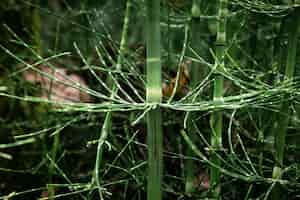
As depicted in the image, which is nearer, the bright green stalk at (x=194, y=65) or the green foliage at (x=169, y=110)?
the green foliage at (x=169, y=110)

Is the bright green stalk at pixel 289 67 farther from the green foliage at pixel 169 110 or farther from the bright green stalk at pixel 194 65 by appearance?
the bright green stalk at pixel 194 65

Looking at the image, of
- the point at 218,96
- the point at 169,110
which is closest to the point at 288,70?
the point at 218,96

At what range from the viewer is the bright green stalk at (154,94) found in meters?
0.68

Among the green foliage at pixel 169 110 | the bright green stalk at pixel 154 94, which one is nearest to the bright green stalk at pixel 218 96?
the green foliage at pixel 169 110

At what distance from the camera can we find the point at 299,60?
1.08m

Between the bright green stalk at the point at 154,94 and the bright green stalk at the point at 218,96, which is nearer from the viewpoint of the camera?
the bright green stalk at the point at 154,94

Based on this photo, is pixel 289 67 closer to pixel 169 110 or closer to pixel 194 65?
pixel 194 65

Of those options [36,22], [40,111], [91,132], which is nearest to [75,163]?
[91,132]

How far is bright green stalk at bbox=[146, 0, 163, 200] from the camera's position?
0.68 meters

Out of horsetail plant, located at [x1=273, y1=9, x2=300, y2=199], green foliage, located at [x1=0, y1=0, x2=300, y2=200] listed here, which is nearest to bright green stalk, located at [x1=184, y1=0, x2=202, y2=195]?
green foliage, located at [x1=0, y1=0, x2=300, y2=200]

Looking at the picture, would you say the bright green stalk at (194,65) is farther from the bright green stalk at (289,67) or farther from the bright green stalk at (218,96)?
the bright green stalk at (289,67)

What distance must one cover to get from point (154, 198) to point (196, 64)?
0.91 feet

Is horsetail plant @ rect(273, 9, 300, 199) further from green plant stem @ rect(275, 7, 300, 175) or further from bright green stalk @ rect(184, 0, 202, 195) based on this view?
bright green stalk @ rect(184, 0, 202, 195)

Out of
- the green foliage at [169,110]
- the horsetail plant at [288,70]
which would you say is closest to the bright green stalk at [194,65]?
the green foliage at [169,110]
